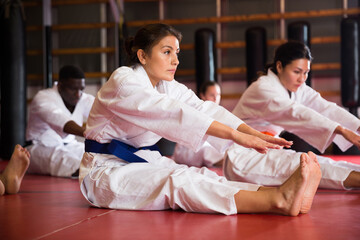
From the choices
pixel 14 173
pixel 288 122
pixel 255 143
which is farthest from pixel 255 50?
pixel 255 143

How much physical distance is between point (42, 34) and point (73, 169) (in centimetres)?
417

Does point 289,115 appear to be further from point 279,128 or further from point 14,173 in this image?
point 14,173

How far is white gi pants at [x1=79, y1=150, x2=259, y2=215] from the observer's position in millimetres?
1904

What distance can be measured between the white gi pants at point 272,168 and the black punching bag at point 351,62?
3357 millimetres

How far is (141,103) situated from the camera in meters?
1.99

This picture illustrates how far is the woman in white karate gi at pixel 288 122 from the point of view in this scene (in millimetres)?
2760

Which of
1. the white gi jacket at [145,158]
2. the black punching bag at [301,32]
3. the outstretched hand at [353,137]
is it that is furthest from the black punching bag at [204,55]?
the white gi jacket at [145,158]

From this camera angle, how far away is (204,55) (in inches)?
259

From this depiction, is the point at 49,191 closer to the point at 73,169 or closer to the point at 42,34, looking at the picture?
the point at 73,169

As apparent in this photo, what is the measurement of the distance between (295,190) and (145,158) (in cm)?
73

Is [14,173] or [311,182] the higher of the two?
[311,182]

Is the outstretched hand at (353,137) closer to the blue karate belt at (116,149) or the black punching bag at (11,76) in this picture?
the blue karate belt at (116,149)

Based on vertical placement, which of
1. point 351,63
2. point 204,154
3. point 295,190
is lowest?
point 204,154

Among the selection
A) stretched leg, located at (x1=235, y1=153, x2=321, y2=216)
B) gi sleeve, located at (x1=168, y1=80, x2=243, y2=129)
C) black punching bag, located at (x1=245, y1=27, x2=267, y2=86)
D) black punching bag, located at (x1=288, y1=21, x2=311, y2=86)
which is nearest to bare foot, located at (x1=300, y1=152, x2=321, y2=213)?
stretched leg, located at (x1=235, y1=153, x2=321, y2=216)
